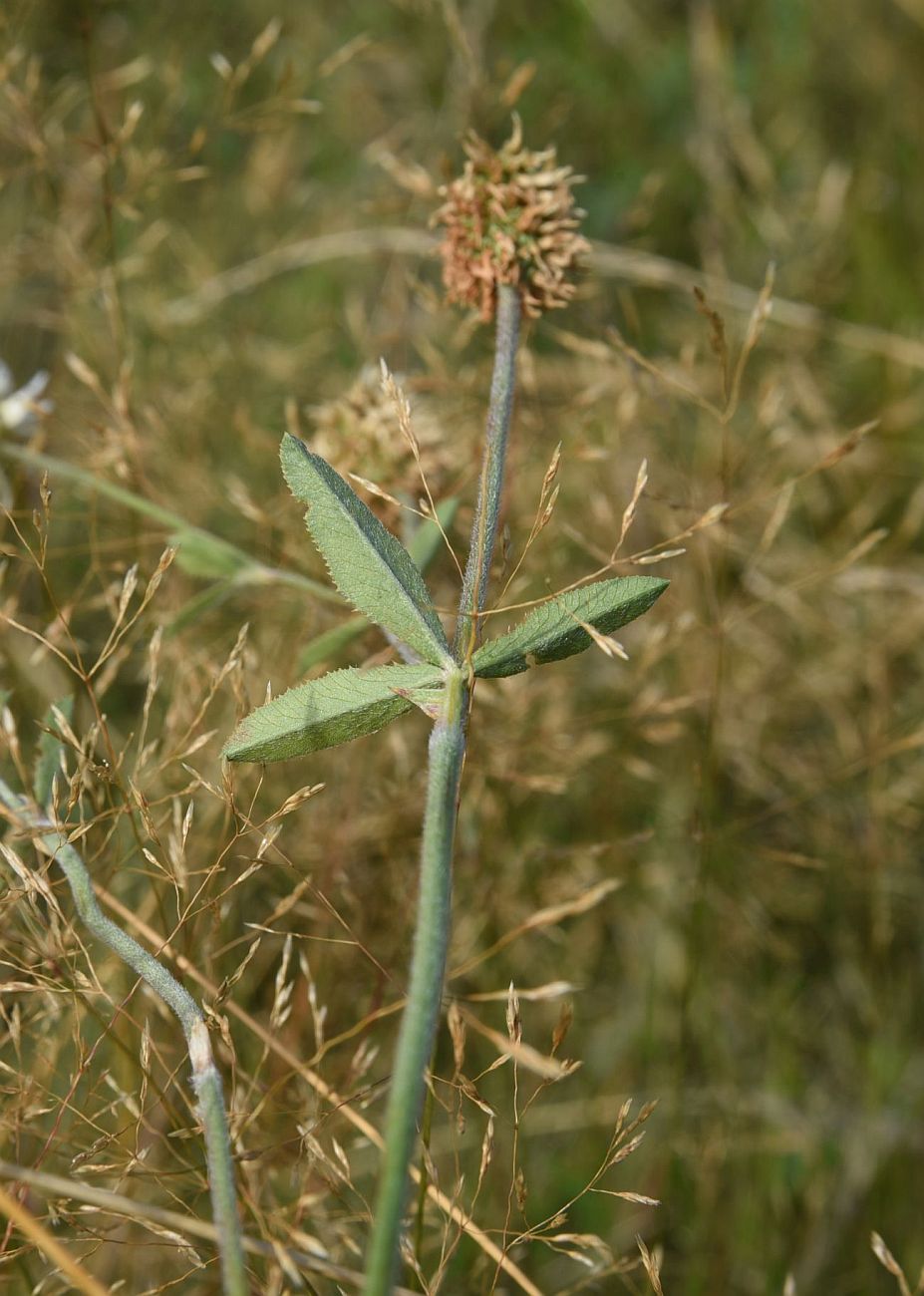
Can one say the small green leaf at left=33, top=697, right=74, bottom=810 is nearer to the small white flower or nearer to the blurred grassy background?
the blurred grassy background

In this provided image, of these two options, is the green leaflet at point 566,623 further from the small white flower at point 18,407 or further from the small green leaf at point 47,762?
the small white flower at point 18,407

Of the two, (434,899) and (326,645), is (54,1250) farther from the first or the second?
(326,645)

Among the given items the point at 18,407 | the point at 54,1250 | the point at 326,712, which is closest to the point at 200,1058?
the point at 54,1250

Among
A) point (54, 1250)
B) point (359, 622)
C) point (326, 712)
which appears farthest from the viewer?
point (359, 622)

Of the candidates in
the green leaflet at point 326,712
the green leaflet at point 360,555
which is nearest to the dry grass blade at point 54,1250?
the green leaflet at point 326,712

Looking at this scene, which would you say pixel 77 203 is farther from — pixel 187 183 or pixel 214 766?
pixel 214 766

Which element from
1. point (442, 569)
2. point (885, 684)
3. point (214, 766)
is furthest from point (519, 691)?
point (885, 684)

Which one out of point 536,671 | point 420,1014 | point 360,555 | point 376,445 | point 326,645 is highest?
point 360,555
